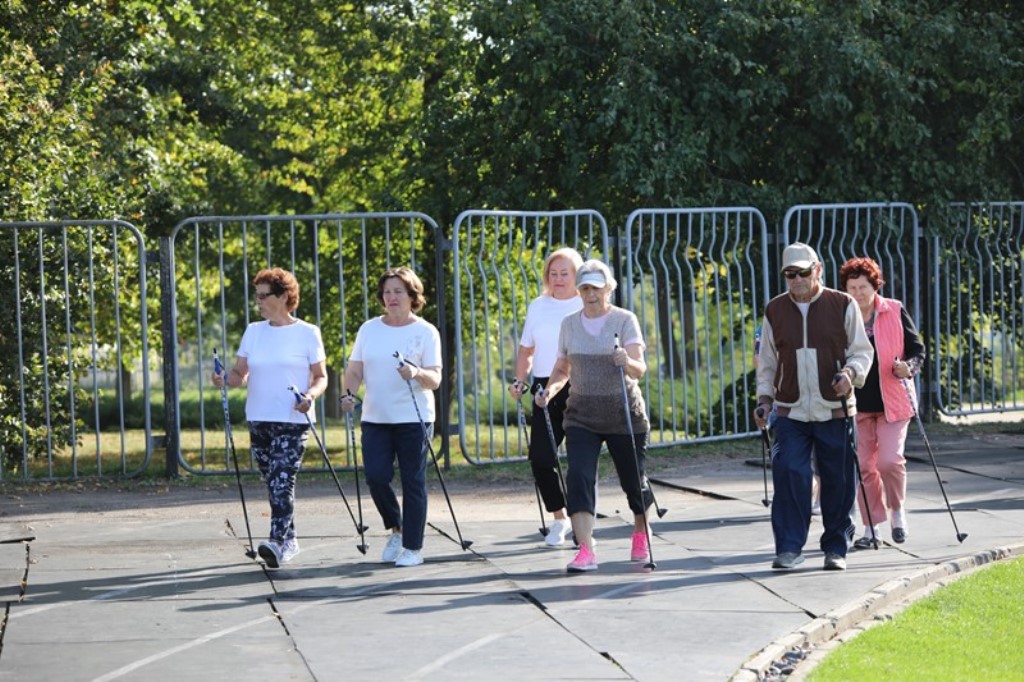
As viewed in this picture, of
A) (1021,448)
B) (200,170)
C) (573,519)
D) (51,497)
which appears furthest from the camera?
(200,170)

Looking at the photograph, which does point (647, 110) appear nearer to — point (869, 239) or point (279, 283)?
point (869, 239)

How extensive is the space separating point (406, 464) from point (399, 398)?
370 millimetres

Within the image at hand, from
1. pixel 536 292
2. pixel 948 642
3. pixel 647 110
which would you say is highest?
pixel 647 110

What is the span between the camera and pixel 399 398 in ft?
30.6

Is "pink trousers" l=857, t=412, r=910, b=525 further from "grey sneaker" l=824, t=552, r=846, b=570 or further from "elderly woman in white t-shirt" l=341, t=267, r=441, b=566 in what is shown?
"elderly woman in white t-shirt" l=341, t=267, r=441, b=566

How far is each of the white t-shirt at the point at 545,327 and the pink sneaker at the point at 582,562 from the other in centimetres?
128

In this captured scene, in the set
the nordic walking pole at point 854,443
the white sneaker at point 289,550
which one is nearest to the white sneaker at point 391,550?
the white sneaker at point 289,550

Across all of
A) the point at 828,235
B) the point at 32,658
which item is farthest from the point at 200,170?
the point at 32,658

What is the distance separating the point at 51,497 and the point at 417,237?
1190 cm

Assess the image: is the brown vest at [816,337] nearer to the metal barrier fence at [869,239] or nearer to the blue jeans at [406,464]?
the blue jeans at [406,464]

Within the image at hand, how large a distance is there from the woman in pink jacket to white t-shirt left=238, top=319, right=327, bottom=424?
317 cm

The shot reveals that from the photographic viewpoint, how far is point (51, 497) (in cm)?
1287

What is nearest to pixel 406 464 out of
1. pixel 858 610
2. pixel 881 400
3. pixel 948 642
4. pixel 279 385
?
pixel 279 385

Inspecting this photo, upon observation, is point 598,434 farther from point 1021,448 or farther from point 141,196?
point 141,196
